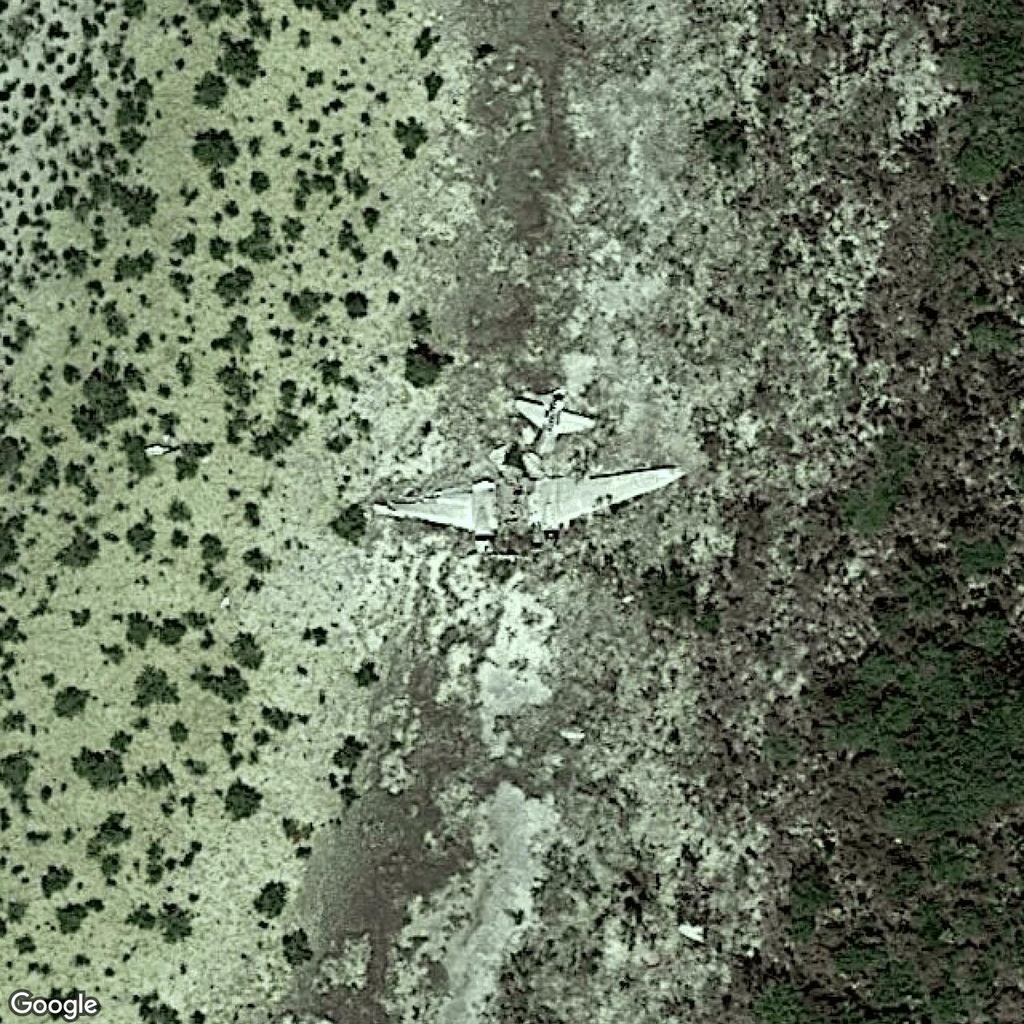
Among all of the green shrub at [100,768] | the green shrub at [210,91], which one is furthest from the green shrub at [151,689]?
the green shrub at [210,91]

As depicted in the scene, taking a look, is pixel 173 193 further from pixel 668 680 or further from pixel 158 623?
pixel 668 680

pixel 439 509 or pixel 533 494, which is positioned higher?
pixel 533 494

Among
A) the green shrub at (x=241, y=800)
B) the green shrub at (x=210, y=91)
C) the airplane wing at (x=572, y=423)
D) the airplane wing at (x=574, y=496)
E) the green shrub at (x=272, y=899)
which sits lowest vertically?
the green shrub at (x=272, y=899)

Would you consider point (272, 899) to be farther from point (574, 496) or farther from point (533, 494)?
point (574, 496)

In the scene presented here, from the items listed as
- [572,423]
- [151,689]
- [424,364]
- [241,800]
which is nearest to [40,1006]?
[241,800]

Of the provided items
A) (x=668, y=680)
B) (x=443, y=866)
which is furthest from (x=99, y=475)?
(x=668, y=680)

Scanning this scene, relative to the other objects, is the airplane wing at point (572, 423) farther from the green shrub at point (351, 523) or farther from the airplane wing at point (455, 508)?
the green shrub at point (351, 523)

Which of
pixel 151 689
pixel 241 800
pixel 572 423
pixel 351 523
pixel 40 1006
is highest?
pixel 572 423

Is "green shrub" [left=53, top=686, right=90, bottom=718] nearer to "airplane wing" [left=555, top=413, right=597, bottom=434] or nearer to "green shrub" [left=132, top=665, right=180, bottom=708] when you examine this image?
"green shrub" [left=132, top=665, right=180, bottom=708]
